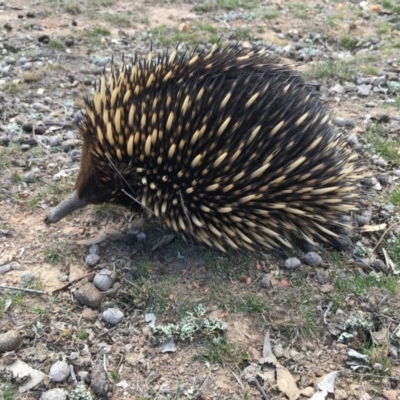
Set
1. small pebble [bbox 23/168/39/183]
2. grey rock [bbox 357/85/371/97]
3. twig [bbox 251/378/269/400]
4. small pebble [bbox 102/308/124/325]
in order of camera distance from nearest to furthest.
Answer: twig [bbox 251/378/269/400], small pebble [bbox 102/308/124/325], small pebble [bbox 23/168/39/183], grey rock [bbox 357/85/371/97]

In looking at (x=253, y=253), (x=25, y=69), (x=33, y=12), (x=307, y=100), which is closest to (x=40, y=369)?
(x=253, y=253)

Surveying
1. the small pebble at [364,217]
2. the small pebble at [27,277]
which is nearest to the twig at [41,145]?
the small pebble at [27,277]

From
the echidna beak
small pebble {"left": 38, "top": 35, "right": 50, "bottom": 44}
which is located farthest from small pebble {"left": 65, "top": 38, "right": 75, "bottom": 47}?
the echidna beak

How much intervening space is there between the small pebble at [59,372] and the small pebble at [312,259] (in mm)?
1576

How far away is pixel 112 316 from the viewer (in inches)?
118

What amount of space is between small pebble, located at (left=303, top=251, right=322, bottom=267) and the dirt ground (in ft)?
0.13

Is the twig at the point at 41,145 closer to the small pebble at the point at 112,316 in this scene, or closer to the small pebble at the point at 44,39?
the small pebble at the point at 112,316

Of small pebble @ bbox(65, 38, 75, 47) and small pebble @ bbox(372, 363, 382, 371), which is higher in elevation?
small pebble @ bbox(65, 38, 75, 47)

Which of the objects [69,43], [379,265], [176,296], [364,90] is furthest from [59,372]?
[69,43]

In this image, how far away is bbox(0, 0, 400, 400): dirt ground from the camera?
273 centimetres

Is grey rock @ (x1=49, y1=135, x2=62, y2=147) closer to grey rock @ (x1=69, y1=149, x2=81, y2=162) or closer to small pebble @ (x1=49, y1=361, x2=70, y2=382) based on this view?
grey rock @ (x1=69, y1=149, x2=81, y2=162)

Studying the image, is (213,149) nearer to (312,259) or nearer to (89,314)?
(312,259)

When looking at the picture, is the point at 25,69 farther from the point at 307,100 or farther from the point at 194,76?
the point at 307,100

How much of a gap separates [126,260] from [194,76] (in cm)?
120
